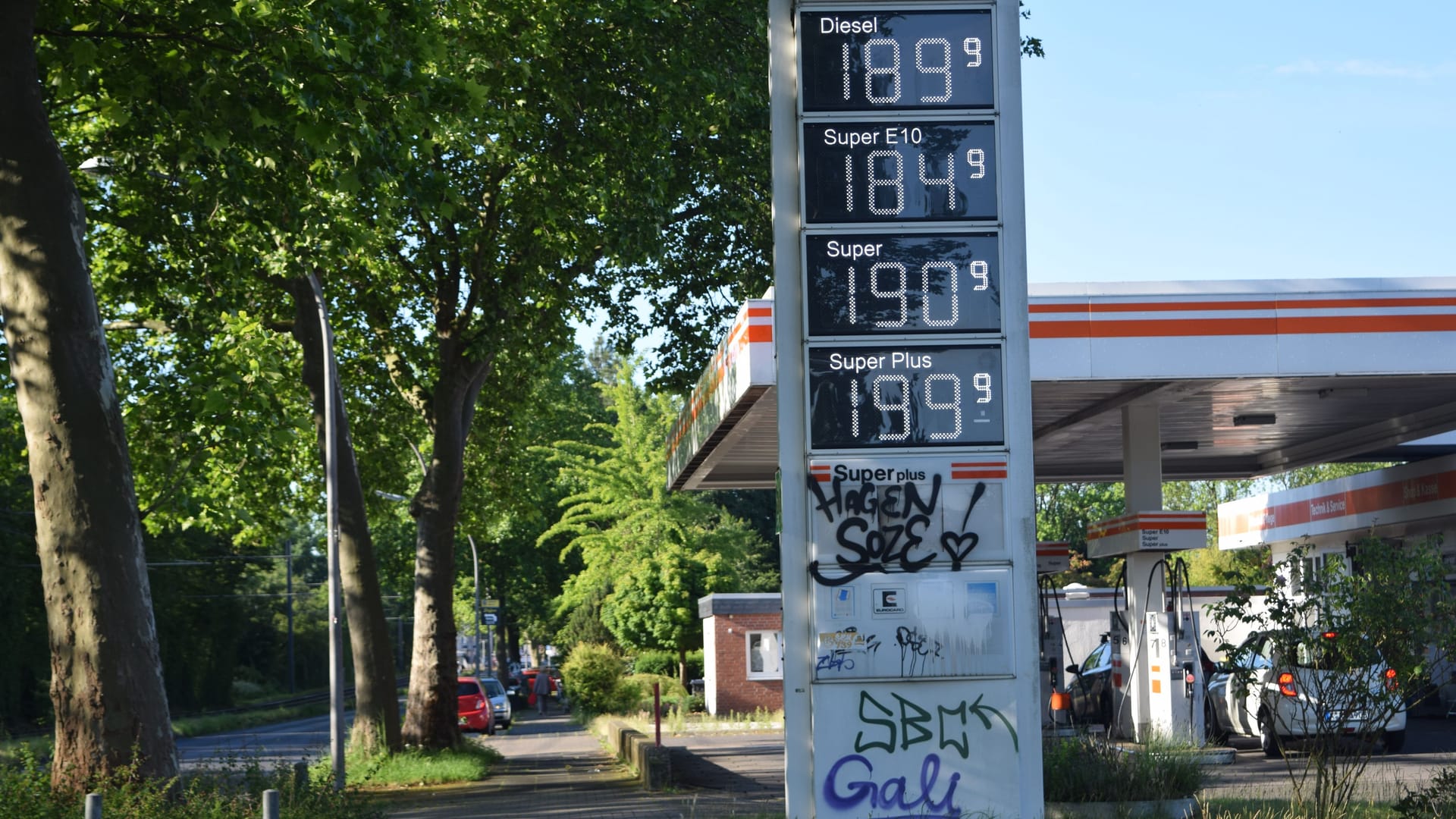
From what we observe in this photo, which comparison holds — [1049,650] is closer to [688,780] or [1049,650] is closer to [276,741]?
[688,780]

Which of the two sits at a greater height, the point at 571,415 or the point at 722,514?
the point at 571,415

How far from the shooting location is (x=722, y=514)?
5522 centimetres

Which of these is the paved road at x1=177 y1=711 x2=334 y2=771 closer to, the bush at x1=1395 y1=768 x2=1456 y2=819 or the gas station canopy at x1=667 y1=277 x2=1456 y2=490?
the gas station canopy at x1=667 y1=277 x2=1456 y2=490

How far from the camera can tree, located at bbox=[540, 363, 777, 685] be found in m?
46.2

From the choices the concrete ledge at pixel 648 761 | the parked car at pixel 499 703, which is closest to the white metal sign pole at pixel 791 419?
the concrete ledge at pixel 648 761

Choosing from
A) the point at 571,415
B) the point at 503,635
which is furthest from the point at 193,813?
the point at 503,635

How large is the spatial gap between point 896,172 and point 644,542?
39.1 meters

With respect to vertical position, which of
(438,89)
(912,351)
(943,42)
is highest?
(438,89)

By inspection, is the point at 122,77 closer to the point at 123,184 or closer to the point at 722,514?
the point at 123,184

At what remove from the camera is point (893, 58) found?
29.8 feet

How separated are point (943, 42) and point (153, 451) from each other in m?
19.3

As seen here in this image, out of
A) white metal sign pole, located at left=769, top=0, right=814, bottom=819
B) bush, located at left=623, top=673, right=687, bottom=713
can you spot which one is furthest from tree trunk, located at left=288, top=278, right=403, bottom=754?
bush, located at left=623, top=673, right=687, bottom=713

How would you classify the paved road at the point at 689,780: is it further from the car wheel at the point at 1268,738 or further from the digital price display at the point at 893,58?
the digital price display at the point at 893,58

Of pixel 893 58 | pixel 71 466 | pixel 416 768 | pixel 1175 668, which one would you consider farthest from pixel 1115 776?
pixel 416 768
